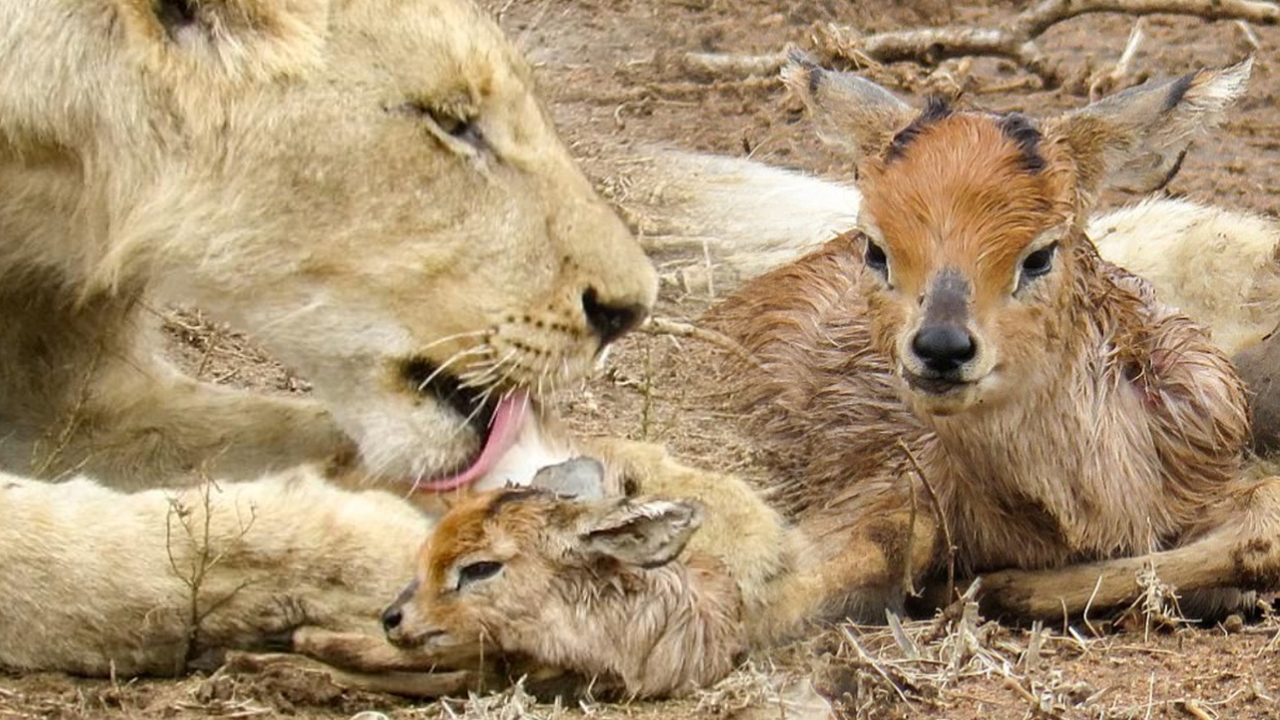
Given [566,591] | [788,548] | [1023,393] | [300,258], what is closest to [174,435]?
[300,258]

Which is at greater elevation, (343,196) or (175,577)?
(343,196)

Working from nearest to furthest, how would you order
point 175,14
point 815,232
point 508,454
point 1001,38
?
point 175,14, point 508,454, point 815,232, point 1001,38

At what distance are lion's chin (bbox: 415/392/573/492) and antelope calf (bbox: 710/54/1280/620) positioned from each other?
66 centimetres

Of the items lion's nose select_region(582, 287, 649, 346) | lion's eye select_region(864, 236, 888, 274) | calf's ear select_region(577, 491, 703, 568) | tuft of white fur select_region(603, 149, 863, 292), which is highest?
lion's nose select_region(582, 287, 649, 346)

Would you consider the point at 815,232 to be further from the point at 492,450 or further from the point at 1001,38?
the point at 492,450

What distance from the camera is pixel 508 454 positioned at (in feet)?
15.7

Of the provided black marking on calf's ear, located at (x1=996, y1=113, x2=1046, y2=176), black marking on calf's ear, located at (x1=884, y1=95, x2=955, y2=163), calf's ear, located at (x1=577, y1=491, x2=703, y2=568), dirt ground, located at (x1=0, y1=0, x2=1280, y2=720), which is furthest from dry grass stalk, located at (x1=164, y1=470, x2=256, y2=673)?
black marking on calf's ear, located at (x1=996, y1=113, x2=1046, y2=176)

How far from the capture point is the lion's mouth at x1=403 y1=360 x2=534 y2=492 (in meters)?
4.65

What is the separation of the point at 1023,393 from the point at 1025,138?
58 cm

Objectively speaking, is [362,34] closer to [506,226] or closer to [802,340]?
[506,226]

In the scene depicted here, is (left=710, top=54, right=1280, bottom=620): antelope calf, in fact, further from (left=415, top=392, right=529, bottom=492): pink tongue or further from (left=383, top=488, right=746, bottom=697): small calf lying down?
(left=415, top=392, right=529, bottom=492): pink tongue

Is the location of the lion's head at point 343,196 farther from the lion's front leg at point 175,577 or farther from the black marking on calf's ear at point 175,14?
the lion's front leg at point 175,577

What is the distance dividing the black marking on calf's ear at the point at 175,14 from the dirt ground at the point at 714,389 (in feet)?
4.11

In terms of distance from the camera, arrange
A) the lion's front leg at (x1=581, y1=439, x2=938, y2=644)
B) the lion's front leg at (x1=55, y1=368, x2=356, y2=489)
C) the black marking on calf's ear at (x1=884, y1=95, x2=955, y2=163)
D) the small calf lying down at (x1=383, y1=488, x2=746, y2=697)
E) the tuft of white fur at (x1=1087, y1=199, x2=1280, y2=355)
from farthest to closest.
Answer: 1. the tuft of white fur at (x1=1087, y1=199, x2=1280, y2=355)
2. the black marking on calf's ear at (x1=884, y1=95, x2=955, y2=163)
3. the lion's front leg at (x1=55, y1=368, x2=356, y2=489)
4. the lion's front leg at (x1=581, y1=439, x2=938, y2=644)
5. the small calf lying down at (x1=383, y1=488, x2=746, y2=697)
